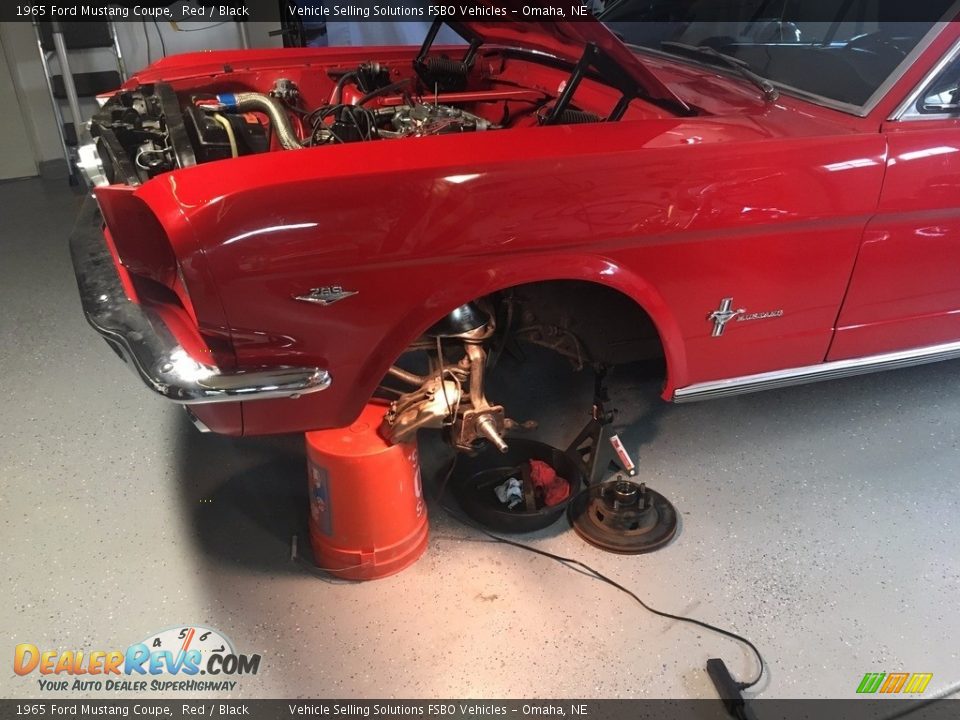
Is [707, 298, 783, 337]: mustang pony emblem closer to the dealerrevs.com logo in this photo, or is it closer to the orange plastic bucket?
the orange plastic bucket

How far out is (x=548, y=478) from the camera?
2006 millimetres

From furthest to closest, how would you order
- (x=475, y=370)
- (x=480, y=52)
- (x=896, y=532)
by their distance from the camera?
(x=480, y=52) < (x=896, y=532) < (x=475, y=370)

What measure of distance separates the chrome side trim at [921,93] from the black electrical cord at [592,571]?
1302 mm

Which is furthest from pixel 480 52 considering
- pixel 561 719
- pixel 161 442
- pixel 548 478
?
pixel 561 719

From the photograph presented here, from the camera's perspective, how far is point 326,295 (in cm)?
142

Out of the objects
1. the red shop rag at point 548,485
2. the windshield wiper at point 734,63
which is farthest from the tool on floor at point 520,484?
the windshield wiper at point 734,63

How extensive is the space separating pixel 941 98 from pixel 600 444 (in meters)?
1.30

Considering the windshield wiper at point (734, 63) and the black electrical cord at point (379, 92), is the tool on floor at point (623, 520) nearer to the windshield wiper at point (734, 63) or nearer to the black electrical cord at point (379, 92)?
the windshield wiper at point (734, 63)

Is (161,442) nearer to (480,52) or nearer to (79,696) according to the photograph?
(79,696)

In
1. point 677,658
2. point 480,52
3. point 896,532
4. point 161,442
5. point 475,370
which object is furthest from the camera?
point 480,52

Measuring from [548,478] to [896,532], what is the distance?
989 mm

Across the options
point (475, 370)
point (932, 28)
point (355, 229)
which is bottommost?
point (475, 370)

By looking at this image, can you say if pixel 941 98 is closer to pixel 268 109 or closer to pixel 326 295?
pixel 326 295

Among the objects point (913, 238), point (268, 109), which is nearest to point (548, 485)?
point (913, 238)
